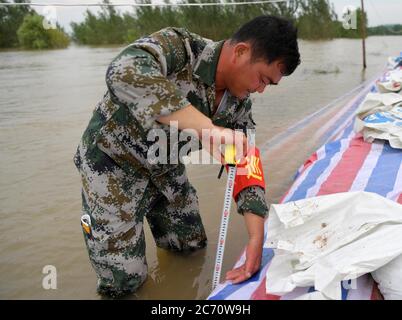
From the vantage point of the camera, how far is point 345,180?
7.05ft

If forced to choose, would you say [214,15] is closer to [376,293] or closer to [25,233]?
[25,233]

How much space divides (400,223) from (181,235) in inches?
47.5

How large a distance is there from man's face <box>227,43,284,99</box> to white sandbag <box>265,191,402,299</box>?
18.9 inches

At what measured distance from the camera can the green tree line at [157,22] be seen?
1484cm

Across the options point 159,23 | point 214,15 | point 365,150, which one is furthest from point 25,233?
point 159,23

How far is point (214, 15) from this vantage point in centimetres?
1485

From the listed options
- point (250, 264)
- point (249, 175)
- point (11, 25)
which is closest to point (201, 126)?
point (249, 175)

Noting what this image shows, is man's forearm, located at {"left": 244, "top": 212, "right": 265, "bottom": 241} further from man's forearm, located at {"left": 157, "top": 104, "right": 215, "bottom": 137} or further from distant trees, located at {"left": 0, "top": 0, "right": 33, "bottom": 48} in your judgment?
distant trees, located at {"left": 0, "top": 0, "right": 33, "bottom": 48}

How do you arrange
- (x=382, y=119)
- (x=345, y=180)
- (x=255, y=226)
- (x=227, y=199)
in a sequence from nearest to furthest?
(x=227, y=199) → (x=255, y=226) → (x=345, y=180) → (x=382, y=119)

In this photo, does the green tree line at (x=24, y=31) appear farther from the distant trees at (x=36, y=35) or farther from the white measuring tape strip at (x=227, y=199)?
the white measuring tape strip at (x=227, y=199)

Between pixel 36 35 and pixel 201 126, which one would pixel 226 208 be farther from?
pixel 36 35

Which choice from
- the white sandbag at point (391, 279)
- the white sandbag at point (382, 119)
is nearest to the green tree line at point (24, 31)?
the white sandbag at point (382, 119)

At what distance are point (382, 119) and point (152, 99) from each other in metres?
1.84

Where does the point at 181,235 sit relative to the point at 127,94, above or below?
below
